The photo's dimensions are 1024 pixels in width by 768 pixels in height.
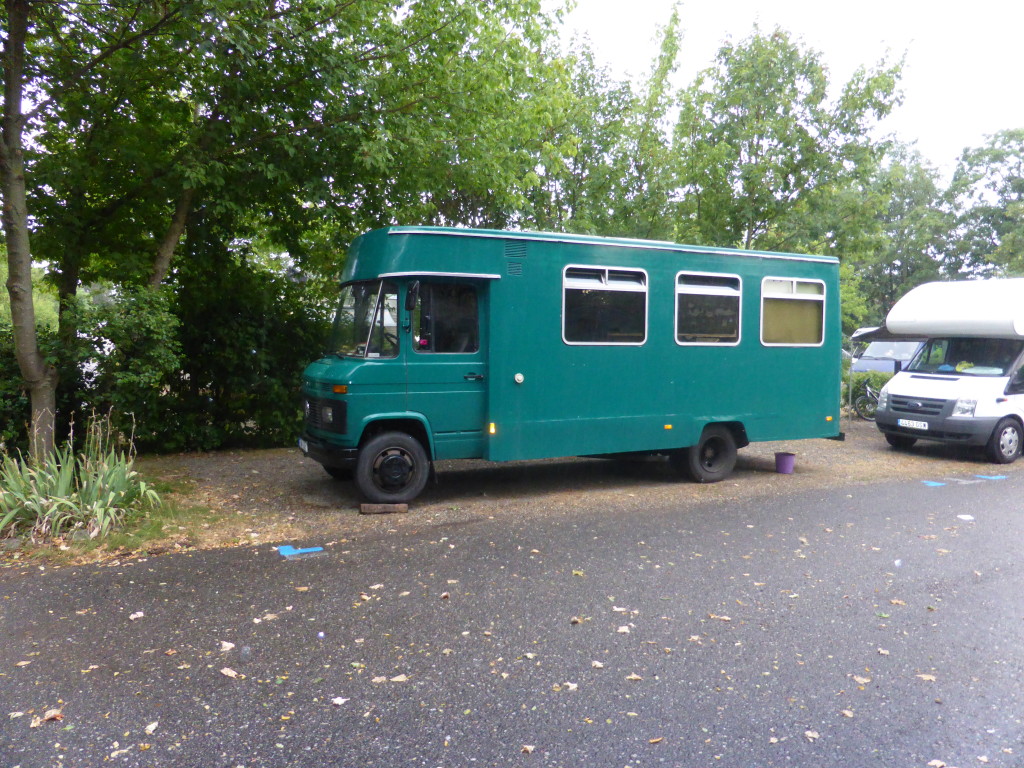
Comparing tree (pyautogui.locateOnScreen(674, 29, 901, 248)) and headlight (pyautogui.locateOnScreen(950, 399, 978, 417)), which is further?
tree (pyautogui.locateOnScreen(674, 29, 901, 248))

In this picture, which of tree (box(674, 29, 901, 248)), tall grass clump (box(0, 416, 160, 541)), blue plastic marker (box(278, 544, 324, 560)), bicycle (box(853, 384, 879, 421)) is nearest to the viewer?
blue plastic marker (box(278, 544, 324, 560))

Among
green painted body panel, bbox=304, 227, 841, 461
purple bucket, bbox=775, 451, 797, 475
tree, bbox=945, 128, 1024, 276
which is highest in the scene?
tree, bbox=945, 128, 1024, 276

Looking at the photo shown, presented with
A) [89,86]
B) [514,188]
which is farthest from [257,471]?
[514,188]

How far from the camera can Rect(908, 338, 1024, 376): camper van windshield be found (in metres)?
11.7

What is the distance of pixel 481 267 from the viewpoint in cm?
783

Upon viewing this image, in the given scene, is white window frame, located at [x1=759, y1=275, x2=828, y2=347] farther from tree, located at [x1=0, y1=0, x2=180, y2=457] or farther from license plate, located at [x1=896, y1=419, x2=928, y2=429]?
tree, located at [x1=0, y1=0, x2=180, y2=457]

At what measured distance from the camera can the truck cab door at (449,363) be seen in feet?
25.2

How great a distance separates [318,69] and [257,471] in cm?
482

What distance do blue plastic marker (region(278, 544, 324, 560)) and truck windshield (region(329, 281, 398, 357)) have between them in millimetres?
2077

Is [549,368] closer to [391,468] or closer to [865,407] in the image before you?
[391,468]

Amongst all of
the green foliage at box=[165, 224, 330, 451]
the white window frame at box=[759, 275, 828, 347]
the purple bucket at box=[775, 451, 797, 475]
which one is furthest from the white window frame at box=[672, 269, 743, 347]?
the green foliage at box=[165, 224, 330, 451]

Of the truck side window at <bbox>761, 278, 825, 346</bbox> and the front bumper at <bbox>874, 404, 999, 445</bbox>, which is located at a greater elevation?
the truck side window at <bbox>761, 278, 825, 346</bbox>

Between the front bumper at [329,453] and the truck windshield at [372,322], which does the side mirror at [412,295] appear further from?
the front bumper at [329,453]

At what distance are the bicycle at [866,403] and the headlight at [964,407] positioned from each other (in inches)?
234
